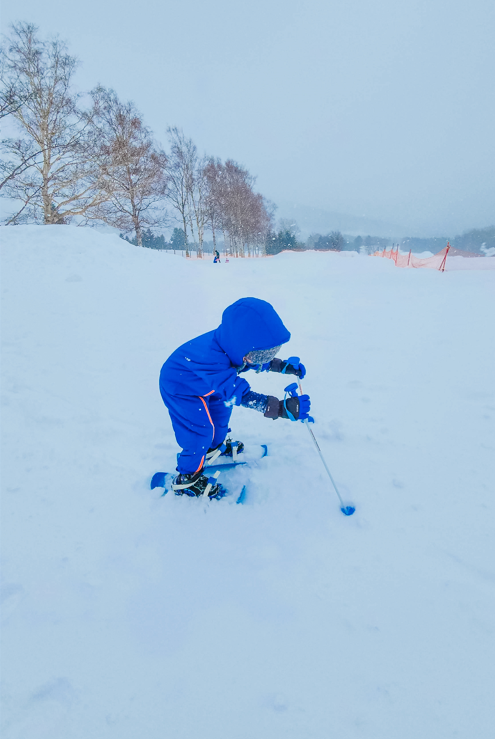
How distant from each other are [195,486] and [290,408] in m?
1.01

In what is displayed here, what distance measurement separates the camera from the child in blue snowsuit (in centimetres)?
225

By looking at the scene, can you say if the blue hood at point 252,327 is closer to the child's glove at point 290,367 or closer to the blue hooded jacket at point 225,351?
the blue hooded jacket at point 225,351

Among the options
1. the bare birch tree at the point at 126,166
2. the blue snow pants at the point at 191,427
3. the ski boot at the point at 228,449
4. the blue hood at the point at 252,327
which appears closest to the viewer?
the blue hood at the point at 252,327

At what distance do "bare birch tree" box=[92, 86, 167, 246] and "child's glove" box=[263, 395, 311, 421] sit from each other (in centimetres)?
1661

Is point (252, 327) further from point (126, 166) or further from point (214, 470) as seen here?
point (126, 166)

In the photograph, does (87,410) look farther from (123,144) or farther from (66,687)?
(123,144)

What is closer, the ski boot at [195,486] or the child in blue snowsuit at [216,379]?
the child in blue snowsuit at [216,379]

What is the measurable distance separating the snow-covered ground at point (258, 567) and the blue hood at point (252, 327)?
49.0 inches

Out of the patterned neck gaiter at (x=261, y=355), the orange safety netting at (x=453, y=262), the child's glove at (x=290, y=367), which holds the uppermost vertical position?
the orange safety netting at (x=453, y=262)

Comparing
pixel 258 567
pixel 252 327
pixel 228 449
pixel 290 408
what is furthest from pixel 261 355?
pixel 258 567

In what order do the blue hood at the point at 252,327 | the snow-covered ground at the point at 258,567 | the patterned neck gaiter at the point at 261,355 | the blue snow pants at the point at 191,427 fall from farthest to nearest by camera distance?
1. the blue snow pants at the point at 191,427
2. the patterned neck gaiter at the point at 261,355
3. the blue hood at the point at 252,327
4. the snow-covered ground at the point at 258,567

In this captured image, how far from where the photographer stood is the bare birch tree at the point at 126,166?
15.0 meters

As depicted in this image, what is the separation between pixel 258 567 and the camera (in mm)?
2020

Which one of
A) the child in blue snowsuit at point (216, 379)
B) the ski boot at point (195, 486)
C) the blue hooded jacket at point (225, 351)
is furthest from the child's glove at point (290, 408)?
the ski boot at point (195, 486)
